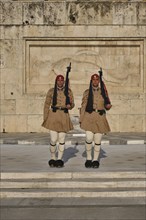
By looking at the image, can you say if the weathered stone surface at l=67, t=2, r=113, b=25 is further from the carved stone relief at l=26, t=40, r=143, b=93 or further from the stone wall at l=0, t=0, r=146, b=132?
the carved stone relief at l=26, t=40, r=143, b=93

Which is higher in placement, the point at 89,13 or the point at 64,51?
the point at 89,13

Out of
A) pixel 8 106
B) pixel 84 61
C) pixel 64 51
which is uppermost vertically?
pixel 64 51

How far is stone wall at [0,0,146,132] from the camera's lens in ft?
59.2

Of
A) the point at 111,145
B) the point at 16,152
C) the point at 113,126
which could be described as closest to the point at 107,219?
the point at 16,152

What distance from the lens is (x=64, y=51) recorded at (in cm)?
1831

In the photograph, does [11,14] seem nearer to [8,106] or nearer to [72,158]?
[8,106]

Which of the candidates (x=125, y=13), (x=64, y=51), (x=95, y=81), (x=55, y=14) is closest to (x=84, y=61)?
(x=64, y=51)

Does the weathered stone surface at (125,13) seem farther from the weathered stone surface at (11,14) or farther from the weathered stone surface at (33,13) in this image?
the weathered stone surface at (11,14)

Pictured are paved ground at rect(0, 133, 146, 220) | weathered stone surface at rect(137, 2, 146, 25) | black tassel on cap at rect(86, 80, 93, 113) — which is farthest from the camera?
weathered stone surface at rect(137, 2, 146, 25)

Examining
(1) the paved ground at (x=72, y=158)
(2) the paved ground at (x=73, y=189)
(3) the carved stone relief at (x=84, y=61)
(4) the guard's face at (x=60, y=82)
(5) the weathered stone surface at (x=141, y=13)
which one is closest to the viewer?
(2) the paved ground at (x=73, y=189)

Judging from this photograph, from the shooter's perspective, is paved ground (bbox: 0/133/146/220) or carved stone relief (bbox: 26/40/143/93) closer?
paved ground (bbox: 0/133/146/220)

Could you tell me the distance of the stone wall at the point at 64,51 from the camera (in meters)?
18.0

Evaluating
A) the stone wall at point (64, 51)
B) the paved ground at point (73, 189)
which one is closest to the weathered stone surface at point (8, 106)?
the stone wall at point (64, 51)

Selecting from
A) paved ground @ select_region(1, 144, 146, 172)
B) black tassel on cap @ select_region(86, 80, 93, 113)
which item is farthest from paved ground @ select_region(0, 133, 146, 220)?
black tassel on cap @ select_region(86, 80, 93, 113)
